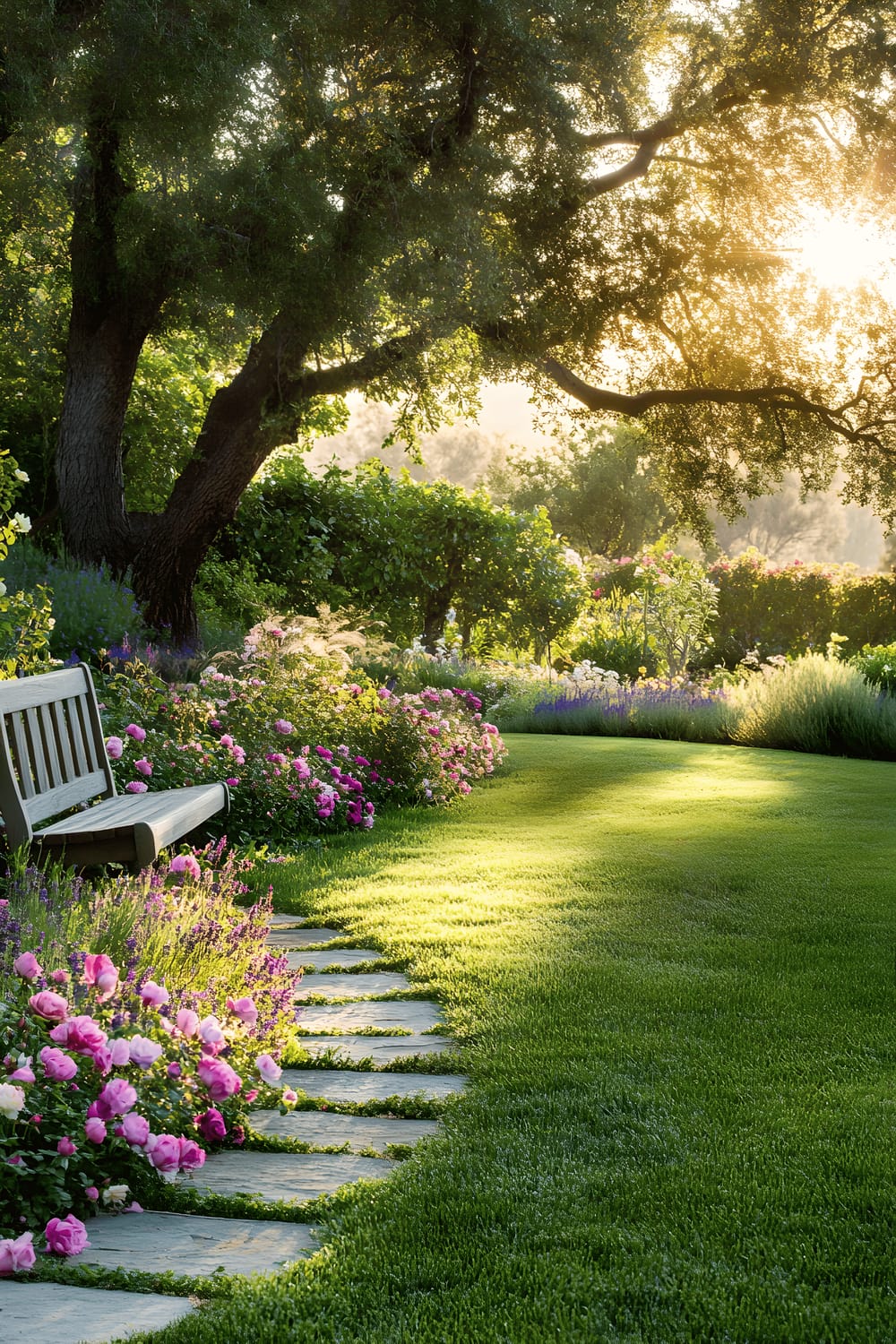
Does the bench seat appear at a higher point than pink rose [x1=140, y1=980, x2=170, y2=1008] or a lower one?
higher

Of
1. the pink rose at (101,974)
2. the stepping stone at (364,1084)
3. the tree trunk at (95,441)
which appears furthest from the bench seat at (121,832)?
the tree trunk at (95,441)

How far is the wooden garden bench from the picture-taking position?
353 cm

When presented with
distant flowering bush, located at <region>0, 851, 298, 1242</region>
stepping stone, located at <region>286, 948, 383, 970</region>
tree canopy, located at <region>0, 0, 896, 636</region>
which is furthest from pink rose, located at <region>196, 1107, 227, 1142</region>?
tree canopy, located at <region>0, 0, 896, 636</region>

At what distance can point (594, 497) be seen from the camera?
38406 mm

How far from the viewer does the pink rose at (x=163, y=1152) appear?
2.12 metres

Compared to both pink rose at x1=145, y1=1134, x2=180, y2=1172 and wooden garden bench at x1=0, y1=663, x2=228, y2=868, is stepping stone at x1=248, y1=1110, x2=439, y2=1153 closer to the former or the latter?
pink rose at x1=145, y1=1134, x2=180, y2=1172

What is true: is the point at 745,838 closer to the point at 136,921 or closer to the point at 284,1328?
the point at 136,921

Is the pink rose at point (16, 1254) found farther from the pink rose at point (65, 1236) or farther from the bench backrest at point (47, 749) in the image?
the bench backrest at point (47, 749)

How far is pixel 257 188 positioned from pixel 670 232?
3.84m

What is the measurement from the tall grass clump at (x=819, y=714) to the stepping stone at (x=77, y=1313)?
9004mm

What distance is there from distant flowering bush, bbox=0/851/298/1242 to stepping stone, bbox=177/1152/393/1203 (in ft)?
0.25

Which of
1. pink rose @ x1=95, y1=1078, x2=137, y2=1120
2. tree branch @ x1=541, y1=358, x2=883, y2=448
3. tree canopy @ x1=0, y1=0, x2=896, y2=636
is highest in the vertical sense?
tree canopy @ x1=0, y1=0, x2=896, y2=636

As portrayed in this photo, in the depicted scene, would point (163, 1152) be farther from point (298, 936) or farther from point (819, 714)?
point (819, 714)

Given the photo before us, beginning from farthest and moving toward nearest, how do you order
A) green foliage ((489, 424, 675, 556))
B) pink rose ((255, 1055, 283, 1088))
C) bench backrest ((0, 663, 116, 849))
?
green foliage ((489, 424, 675, 556))
bench backrest ((0, 663, 116, 849))
pink rose ((255, 1055, 283, 1088))
